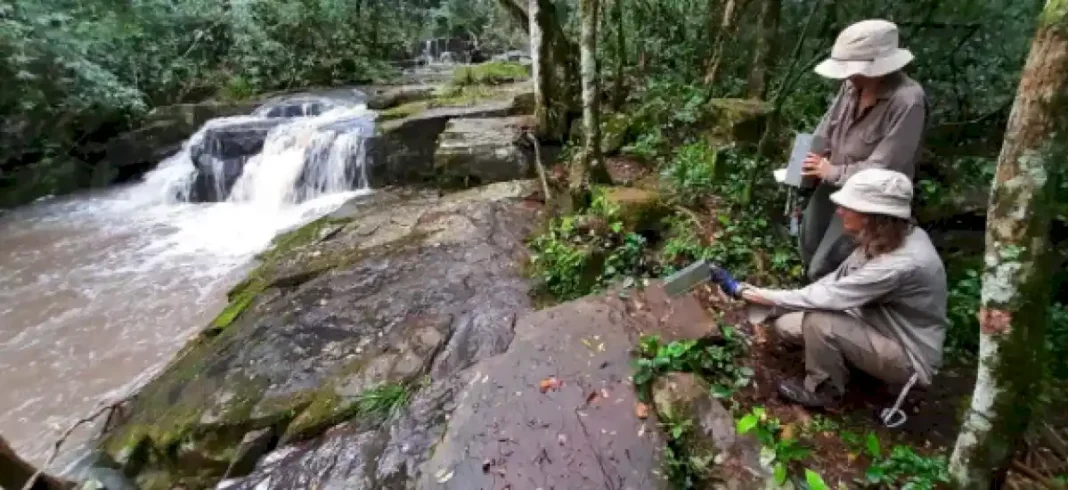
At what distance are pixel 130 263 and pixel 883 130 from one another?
8.81 meters

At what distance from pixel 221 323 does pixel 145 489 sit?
5.92 ft

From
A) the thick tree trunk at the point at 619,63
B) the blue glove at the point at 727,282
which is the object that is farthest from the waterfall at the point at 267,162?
the blue glove at the point at 727,282

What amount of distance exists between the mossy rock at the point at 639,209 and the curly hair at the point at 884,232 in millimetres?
2468

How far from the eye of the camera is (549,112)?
26.7ft

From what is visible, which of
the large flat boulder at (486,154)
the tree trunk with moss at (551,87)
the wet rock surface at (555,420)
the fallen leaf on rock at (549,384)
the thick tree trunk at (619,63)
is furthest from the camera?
the thick tree trunk at (619,63)

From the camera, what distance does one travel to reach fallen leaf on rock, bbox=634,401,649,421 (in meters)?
3.20

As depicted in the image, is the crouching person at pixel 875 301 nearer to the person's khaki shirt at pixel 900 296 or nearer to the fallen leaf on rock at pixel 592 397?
the person's khaki shirt at pixel 900 296

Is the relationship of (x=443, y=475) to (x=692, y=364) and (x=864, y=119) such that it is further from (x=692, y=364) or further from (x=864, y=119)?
(x=864, y=119)

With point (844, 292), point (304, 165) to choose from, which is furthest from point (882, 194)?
point (304, 165)

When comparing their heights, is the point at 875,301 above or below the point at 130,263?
above

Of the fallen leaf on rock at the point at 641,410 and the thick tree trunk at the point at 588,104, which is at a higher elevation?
the thick tree trunk at the point at 588,104

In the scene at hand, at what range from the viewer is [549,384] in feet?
11.5

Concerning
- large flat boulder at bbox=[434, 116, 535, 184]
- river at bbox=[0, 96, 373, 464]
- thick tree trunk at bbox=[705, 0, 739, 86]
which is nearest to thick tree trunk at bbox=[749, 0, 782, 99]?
thick tree trunk at bbox=[705, 0, 739, 86]

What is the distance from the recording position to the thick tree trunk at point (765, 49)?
6.91 m
